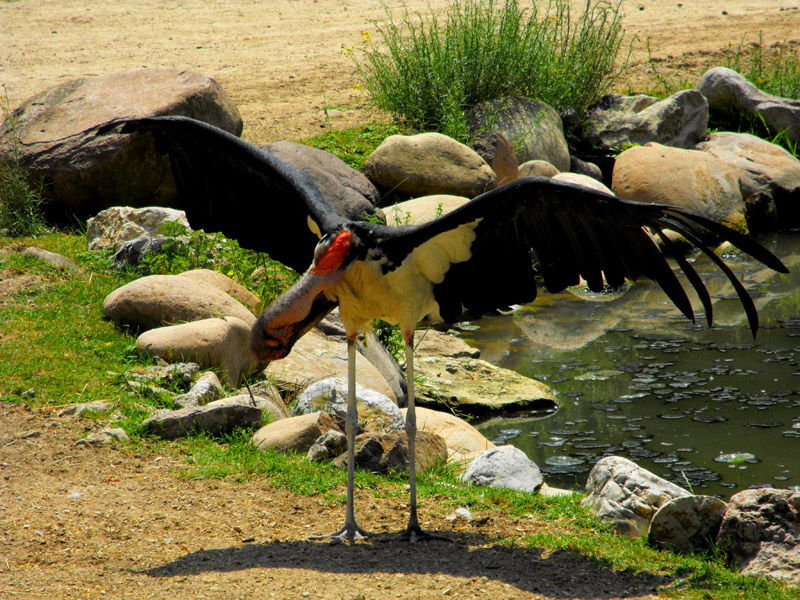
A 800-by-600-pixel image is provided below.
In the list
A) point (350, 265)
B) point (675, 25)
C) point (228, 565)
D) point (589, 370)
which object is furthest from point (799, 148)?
point (228, 565)

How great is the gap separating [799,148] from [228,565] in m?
12.2

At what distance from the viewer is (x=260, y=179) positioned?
4746mm

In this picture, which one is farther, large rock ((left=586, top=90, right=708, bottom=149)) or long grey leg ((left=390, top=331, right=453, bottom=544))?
large rock ((left=586, top=90, right=708, bottom=149))

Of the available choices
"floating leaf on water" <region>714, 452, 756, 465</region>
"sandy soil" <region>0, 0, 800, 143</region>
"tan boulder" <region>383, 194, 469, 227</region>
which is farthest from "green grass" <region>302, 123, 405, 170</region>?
"floating leaf on water" <region>714, 452, 756, 465</region>

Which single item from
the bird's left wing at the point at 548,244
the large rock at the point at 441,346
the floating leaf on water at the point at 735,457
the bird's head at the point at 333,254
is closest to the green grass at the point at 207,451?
the bird's left wing at the point at 548,244

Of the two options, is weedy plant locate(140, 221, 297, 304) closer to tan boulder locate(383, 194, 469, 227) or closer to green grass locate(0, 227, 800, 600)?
green grass locate(0, 227, 800, 600)

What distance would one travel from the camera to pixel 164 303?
248 inches

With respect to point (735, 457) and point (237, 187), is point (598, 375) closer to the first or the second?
point (735, 457)

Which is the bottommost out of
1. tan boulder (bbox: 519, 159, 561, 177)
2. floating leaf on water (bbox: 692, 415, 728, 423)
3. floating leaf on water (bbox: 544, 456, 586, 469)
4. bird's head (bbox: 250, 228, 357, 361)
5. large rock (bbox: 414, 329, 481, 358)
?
floating leaf on water (bbox: 544, 456, 586, 469)

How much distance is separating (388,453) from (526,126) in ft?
23.9

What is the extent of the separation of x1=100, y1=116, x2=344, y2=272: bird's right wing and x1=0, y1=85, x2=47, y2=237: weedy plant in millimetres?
4226

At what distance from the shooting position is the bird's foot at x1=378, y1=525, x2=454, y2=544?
4.09 metres

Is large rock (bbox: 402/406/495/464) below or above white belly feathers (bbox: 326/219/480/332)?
below

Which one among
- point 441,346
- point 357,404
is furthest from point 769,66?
point 357,404
